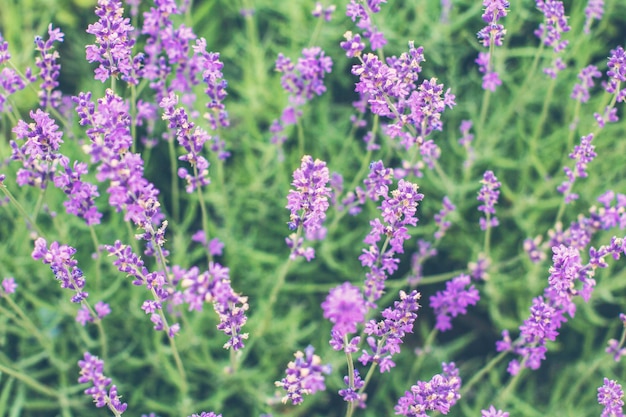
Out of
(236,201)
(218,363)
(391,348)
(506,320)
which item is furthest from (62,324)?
(506,320)

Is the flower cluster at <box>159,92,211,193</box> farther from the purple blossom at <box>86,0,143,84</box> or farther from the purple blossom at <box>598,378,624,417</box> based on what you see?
the purple blossom at <box>598,378,624,417</box>

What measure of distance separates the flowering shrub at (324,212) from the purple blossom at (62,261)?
0.04ft

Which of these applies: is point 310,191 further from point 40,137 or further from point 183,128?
point 40,137

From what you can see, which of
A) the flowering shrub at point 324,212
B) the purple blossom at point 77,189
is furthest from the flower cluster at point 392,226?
the purple blossom at point 77,189

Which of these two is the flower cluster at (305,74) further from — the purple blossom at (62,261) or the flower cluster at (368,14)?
the purple blossom at (62,261)

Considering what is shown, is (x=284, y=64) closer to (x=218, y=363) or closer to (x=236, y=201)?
(x=236, y=201)

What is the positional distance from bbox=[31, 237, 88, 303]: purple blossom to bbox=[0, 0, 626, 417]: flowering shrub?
12 millimetres

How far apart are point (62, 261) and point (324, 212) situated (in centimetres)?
85

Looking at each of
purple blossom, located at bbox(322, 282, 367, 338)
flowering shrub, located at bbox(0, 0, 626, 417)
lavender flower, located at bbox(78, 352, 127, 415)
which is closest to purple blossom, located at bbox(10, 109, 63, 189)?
flowering shrub, located at bbox(0, 0, 626, 417)

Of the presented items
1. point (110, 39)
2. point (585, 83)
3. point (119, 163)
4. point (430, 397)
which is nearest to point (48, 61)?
point (110, 39)

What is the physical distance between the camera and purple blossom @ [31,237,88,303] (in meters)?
1.74

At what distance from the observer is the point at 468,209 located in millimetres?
2951

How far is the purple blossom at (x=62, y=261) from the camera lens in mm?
1736

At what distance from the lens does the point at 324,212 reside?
2227 millimetres
